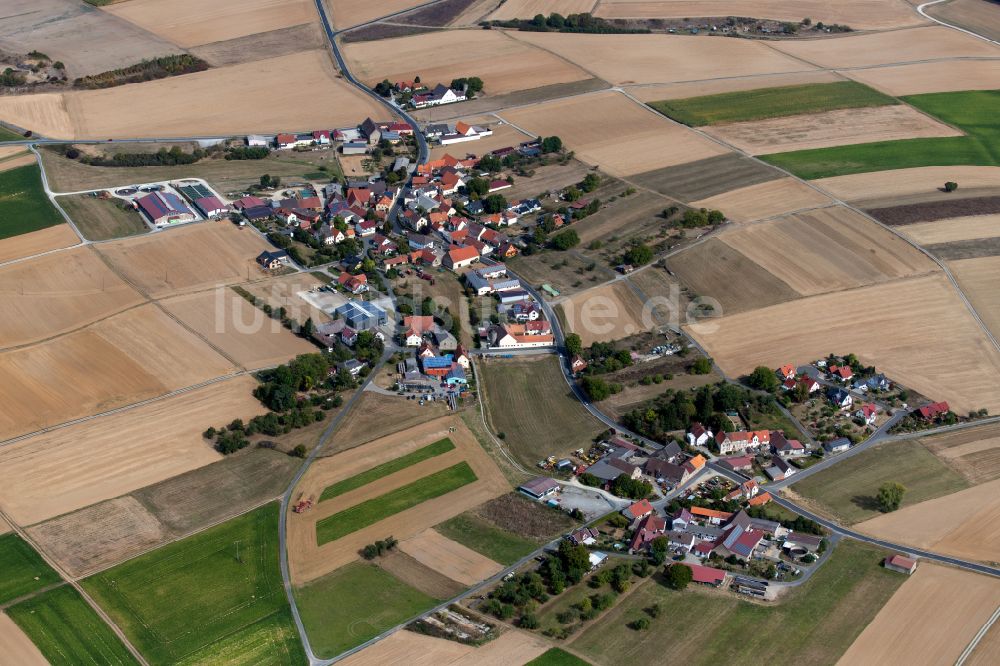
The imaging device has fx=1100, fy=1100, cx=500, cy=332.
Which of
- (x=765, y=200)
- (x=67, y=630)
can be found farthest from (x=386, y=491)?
(x=765, y=200)

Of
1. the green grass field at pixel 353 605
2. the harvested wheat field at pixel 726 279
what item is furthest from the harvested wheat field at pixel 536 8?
the green grass field at pixel 353 605

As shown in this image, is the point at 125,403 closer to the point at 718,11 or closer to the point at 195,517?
the point at 195,517

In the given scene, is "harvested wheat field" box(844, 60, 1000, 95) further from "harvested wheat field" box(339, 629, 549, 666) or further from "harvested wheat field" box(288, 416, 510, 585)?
"harvested wheat field" box(339, 629, 549, 666)

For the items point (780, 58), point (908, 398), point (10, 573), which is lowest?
point (10, 573)

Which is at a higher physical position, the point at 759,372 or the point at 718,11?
the point at 718,11

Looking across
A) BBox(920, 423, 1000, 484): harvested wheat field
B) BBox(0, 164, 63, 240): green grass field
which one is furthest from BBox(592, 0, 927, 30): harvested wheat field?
BBox(920, 423, 1000, 484): harvested wheat field

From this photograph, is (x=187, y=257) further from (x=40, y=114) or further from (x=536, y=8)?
(x=536, y=8)

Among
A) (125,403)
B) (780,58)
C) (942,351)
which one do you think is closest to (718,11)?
(780,58)

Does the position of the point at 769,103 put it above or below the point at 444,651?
above

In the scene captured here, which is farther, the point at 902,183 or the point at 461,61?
the point at 461,61
